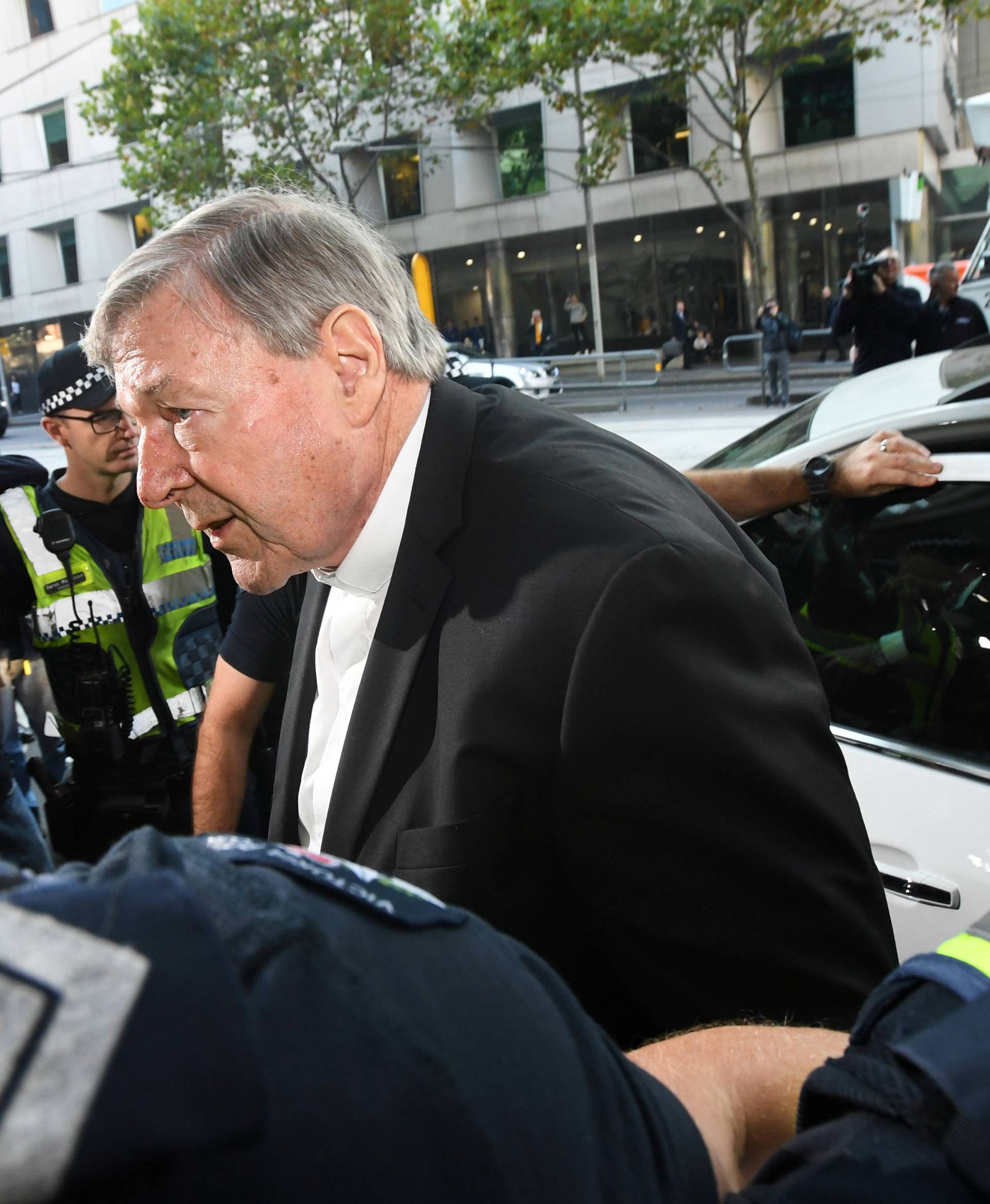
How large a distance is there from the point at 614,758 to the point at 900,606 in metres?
1.36

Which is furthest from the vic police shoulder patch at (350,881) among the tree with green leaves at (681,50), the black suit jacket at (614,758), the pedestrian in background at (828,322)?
the tree with green leaves at (681,50)

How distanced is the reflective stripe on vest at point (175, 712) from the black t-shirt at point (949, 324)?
703 cm

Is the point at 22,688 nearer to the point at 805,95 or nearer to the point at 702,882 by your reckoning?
the point at 702,882

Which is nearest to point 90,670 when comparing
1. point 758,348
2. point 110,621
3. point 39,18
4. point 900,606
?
point 110,621

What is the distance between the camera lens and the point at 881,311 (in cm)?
857

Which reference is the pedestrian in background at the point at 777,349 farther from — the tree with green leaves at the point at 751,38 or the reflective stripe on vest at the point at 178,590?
the reflective stripe on vest at the point at 178,590

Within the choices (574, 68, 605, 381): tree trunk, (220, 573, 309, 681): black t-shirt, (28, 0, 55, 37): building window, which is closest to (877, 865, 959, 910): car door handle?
(220, 573, 309, 681): black t-shirt

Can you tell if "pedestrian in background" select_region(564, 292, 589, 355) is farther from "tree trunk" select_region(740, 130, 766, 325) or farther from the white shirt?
the white shirt

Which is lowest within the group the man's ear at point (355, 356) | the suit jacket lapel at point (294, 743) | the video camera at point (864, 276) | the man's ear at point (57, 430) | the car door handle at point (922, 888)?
the car door handle at point (922, 888)

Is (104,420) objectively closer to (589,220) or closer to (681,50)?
(681,50)

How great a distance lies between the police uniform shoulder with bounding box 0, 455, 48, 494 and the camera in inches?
130

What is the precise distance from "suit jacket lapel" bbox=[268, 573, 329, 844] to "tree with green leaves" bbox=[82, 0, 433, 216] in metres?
23.9

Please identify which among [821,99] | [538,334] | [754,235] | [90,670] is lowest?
[90,670]

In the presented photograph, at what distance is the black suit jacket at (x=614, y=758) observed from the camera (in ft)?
4.13
